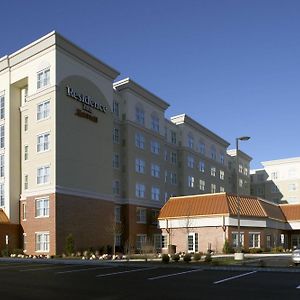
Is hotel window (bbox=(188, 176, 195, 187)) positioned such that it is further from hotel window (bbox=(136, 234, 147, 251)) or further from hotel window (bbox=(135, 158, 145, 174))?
hotel window (bbox=(136, 234, 147, 251))

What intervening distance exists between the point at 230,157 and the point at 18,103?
52290 millimetres

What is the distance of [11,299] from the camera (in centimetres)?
1463

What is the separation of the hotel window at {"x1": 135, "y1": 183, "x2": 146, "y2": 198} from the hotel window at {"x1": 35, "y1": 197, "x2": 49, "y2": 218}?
1475cm

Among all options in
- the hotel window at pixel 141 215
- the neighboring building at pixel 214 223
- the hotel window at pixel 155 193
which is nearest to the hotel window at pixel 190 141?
the hotel window at pixel 155 193

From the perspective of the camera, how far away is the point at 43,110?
47.2 meters

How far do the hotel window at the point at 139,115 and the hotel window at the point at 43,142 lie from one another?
15.3 meters

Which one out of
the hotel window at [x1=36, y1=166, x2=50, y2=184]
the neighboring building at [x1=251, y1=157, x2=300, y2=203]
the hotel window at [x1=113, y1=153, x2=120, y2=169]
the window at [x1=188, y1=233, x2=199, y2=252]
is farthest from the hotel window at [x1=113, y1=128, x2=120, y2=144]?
the neighboring building at [x1=251, y1=157, x2=300, y2=203]

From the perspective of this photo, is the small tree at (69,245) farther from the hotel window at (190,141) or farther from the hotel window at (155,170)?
the hotel window at (190,141)

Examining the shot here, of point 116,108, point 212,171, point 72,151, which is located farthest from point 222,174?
point 72,151

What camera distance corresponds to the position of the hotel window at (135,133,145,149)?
58719mm

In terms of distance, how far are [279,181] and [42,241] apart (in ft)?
218

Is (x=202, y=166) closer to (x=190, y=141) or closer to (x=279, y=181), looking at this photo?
(x=190, y=141)

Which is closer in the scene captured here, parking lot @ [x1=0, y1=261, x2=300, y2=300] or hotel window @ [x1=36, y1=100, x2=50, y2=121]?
parking lot @ [x1=0, y1=261, x2=300, y2=300]

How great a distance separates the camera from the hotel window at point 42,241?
44.8 m
